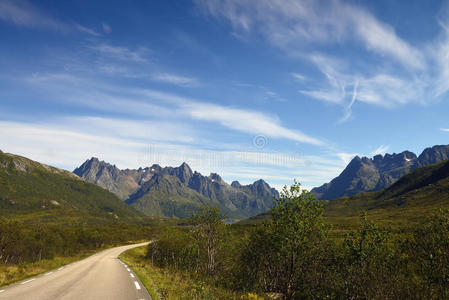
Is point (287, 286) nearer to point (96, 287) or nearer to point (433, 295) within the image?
point (433, 295)

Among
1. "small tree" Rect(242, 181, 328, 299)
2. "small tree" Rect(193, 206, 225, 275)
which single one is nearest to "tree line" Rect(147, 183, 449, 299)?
"small tree" Rect(242, 181, 328, 299)

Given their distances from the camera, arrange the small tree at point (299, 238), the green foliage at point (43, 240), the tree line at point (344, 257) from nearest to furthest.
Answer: the tree line at point (344, 257) → the small tree at point (299, 238) → the green foliage at point (43, 240)

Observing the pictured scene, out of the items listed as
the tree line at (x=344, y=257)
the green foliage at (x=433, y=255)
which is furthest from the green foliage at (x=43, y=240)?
the green foliage at (x=433, y=255)

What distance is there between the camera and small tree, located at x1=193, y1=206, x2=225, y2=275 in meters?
29.9

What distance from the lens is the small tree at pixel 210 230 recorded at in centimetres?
2989

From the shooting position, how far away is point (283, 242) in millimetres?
17250

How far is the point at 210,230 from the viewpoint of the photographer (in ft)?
98.6

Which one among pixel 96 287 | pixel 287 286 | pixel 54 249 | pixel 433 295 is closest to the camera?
pixel 433 295

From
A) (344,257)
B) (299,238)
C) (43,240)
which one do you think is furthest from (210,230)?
(43,240)

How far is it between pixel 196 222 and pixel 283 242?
15.3 meters

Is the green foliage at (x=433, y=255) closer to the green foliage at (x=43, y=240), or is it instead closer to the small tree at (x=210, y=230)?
the small tree at (x=210, y=230)

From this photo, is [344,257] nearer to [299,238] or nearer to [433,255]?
[299,238]

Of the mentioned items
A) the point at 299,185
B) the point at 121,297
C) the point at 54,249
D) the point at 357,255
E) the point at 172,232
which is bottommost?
the point at 54,249

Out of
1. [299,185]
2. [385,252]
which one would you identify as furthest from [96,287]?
[385,252]
